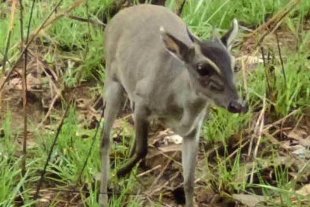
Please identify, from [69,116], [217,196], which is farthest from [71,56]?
[217,196]

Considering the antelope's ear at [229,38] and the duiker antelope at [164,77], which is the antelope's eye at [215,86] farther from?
the antelope's ear at [229,38]

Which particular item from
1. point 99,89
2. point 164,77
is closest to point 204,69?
point 164,77

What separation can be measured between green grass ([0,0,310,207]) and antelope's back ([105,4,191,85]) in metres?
0.58

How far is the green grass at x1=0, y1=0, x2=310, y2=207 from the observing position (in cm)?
545

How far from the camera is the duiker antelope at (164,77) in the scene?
4.48m

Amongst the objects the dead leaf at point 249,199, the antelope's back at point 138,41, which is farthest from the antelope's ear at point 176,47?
the dead leaf at point 249,199

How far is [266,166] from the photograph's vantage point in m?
5.70

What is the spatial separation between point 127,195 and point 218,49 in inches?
49.1

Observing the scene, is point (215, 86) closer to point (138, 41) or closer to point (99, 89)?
point (138, 41)

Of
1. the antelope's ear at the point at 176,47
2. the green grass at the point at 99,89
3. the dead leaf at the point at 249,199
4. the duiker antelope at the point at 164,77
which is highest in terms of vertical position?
the antelope's ear at the point at 176,47

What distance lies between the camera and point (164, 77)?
195 inches

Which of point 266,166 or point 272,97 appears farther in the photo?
point 272,97

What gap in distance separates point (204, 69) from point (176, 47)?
0.22 meters

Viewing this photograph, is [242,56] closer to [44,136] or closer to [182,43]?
[44,136]
